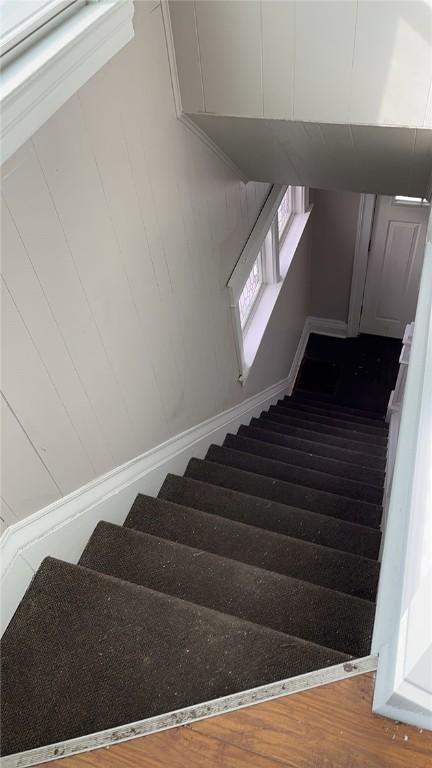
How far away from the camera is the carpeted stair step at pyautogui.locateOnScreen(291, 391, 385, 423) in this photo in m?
4.32

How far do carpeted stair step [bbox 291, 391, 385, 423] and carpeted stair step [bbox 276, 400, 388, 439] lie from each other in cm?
29

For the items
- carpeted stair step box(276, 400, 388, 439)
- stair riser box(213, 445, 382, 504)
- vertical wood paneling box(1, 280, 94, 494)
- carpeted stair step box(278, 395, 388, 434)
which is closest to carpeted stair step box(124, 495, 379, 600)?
vertical wood paneling box(1, 280, 94, 494)

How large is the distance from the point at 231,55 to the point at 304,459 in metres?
1.88

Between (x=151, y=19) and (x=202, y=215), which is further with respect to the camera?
(x=202, y=215)

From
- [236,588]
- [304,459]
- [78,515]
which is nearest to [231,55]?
[78,515]

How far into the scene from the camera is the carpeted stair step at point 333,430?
3.31 metres

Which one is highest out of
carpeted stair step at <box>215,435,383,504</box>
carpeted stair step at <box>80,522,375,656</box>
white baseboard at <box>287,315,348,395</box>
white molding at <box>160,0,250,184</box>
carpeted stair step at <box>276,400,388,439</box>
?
white molding at <box>160,0,250,184</box>

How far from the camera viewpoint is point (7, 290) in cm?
108

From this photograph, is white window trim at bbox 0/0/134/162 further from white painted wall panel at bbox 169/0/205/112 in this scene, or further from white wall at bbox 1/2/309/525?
white painted wall panel at bbox 169/0/205/112

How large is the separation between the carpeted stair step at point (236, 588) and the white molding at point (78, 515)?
3.3 inches

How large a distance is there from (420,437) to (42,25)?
107 cm

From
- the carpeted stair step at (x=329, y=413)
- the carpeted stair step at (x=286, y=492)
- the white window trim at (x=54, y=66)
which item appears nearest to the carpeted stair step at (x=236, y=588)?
the carpeted stair step at (x=286, y=492)

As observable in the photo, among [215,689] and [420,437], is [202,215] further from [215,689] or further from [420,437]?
[215,689]

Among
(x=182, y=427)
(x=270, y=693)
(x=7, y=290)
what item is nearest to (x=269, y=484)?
(x=182, y=427)
